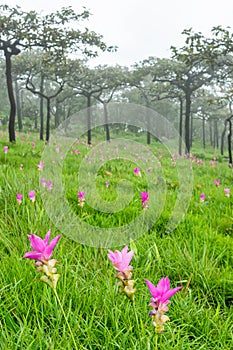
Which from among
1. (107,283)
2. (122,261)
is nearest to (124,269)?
(122,261)

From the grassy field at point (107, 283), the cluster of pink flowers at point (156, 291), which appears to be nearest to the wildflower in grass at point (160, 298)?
the cluster of pink flowers at point (156, 291)

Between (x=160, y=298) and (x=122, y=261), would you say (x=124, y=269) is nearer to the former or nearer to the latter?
(x=122, y=261)

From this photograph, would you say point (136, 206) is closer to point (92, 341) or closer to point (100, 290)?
point (100, 290)

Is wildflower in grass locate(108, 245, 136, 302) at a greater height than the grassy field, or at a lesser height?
greater

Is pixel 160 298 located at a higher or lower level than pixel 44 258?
lower

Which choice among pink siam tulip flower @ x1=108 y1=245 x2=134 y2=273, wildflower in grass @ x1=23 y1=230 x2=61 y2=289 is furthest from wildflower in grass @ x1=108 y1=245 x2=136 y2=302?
wildflower in grass @ x1=23 y1=230 x2=61 y2=289

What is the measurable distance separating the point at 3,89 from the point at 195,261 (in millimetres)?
46016

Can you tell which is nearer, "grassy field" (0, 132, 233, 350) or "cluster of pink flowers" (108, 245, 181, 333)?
"cluster of pink flowers" (108, 245, 181, 333)

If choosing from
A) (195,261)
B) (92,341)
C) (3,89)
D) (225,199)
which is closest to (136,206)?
(195,261)

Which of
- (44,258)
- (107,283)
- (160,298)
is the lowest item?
(107,283)

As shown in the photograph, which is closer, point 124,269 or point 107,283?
point 124,269

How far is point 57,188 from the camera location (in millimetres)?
3215

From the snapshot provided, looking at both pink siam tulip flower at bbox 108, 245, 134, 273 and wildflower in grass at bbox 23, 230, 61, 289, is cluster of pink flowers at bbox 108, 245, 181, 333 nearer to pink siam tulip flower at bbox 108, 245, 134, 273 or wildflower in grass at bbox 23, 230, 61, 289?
pink siam tulip flower at bbox 108, 245, 134, 273

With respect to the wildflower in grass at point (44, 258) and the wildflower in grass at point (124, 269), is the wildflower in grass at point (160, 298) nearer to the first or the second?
the wildflower in grass at point (124, 269)
